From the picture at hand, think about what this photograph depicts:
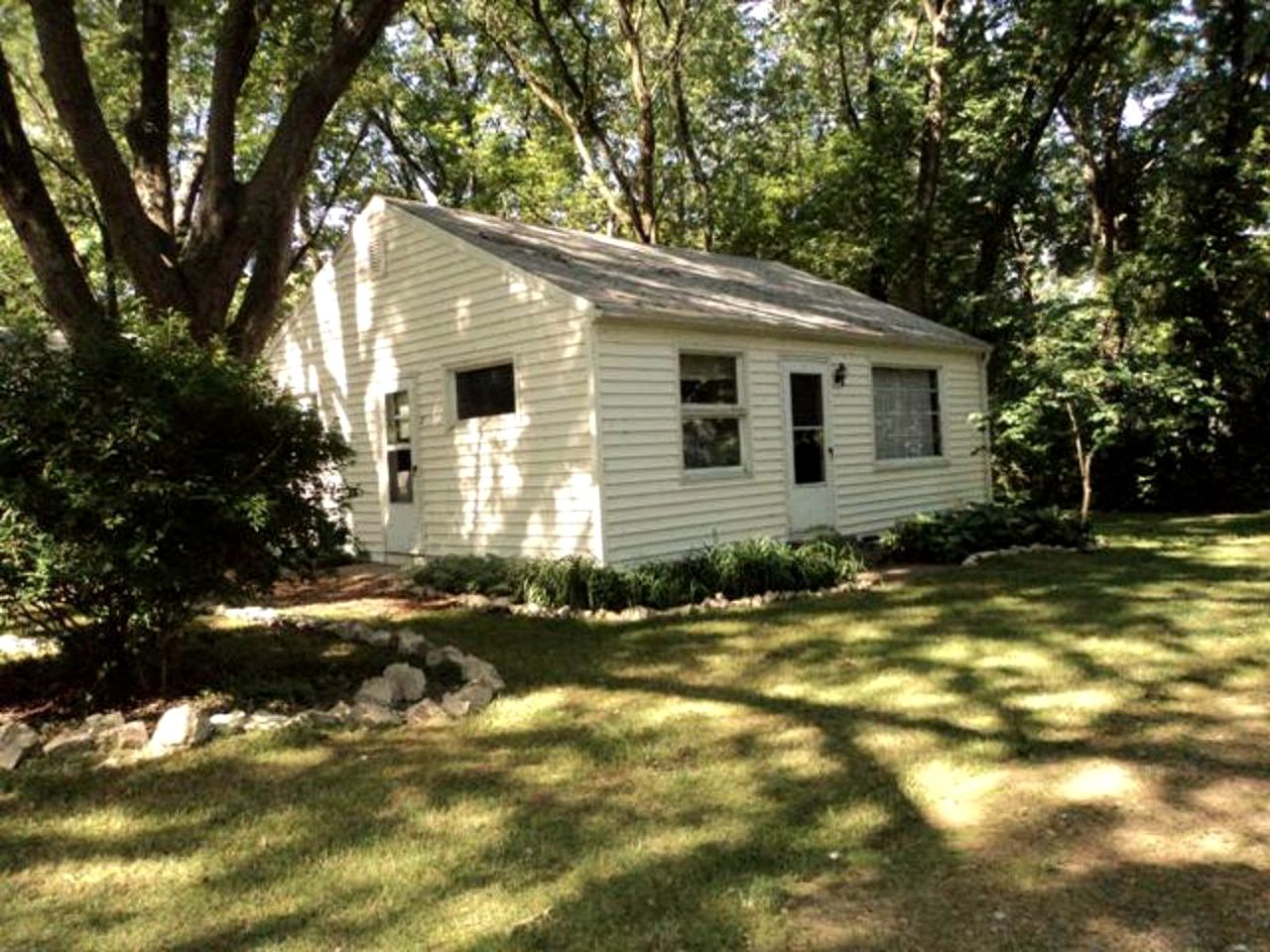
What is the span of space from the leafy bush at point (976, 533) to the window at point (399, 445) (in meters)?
5.65

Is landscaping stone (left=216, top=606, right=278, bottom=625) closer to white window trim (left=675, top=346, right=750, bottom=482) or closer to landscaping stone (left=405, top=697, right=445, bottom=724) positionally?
landscaping stone (left=405, top=697, right=445, bottom=724)

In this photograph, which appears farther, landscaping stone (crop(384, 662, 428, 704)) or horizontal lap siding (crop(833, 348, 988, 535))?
horizontal lap siding (crop(833, 348, 988, 535))

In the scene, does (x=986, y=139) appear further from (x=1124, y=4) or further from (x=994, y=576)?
(x=994, y=576)

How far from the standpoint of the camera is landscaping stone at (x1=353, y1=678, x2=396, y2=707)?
17.7 ft

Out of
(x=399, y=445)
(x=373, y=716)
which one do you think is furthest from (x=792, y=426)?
(x=373, y=716)

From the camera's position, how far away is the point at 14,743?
14.9 ft

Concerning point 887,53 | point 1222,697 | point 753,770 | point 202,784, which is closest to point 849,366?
point 1222,697

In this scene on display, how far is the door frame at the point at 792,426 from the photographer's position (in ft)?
36.7

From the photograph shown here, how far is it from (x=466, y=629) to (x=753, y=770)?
394 cm

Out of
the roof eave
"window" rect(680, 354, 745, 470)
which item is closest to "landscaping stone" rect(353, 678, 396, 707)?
the roof eave

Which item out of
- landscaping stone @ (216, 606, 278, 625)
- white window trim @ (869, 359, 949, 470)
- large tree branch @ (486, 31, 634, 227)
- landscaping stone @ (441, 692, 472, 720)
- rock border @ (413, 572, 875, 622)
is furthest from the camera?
large tree branch @ (486, 31, 634, 227)

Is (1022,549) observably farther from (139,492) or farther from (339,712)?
(139,492)

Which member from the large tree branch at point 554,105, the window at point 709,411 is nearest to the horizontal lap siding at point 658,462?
the window at point 709,411

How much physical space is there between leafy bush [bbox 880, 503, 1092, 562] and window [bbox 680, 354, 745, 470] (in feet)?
6.93
